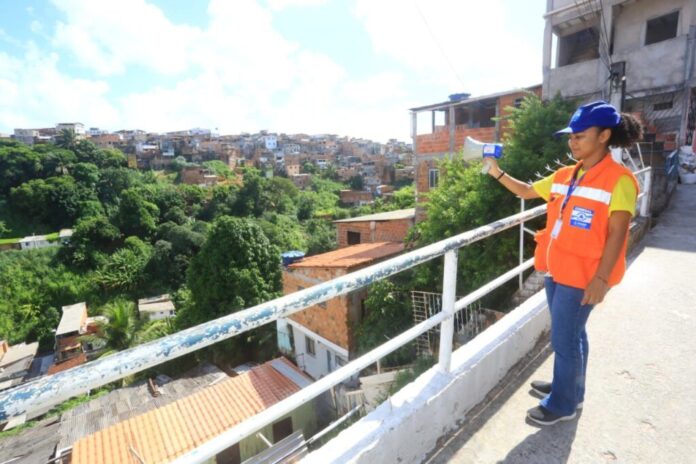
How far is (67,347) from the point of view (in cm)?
2483

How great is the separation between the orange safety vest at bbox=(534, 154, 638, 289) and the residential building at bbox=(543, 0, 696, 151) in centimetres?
917

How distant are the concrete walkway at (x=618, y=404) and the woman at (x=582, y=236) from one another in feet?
0.43

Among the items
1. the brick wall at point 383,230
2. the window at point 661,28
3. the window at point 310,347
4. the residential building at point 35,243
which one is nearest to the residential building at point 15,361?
the residential building at point 35,243

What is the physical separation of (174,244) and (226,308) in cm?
2027

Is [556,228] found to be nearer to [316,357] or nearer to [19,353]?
[316,357]

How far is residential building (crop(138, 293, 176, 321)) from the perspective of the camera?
2643cm

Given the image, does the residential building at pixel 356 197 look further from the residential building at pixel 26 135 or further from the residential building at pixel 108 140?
the residential building at pixel 26 135

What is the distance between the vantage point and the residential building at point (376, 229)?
44.4 ft

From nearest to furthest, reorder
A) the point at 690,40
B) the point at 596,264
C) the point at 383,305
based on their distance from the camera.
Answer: the point at 596,264 → the point at 383,305 → the point at 690,40

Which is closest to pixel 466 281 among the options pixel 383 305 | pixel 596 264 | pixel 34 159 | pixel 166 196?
pixel 383 305

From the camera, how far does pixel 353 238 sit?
15.4 meters

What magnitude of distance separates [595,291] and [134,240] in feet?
132

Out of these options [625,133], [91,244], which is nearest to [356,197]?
[91,244]

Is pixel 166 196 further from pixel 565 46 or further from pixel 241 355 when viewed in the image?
pixel 565 46
